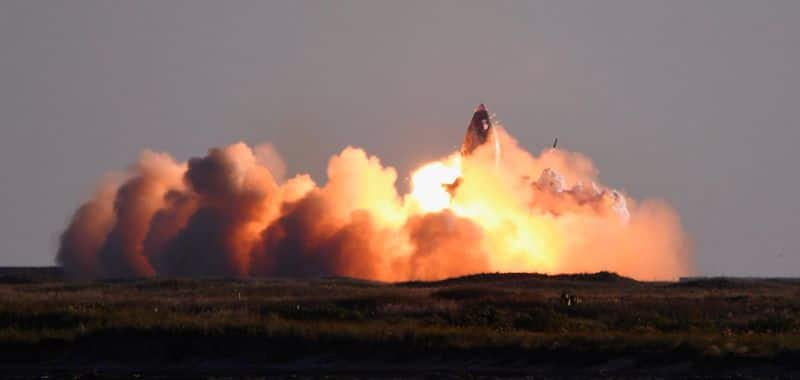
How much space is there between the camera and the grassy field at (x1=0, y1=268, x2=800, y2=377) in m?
56.9

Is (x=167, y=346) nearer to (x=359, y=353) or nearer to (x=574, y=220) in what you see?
(x=359, y=353)

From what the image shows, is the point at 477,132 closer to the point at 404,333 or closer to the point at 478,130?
the point at 478,130

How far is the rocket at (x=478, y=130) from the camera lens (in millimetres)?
116375

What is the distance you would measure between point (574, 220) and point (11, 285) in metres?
37.7

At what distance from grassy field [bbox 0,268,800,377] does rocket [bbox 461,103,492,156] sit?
3528 centimetres

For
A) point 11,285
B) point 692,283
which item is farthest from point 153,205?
point 692,283

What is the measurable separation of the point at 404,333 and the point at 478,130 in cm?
→ 5743

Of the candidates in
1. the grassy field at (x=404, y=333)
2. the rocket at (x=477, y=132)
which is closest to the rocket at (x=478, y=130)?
the rocket at (x=477, y=132)

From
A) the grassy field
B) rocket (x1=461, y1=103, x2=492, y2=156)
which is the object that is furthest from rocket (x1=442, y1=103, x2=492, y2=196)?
the grassy field

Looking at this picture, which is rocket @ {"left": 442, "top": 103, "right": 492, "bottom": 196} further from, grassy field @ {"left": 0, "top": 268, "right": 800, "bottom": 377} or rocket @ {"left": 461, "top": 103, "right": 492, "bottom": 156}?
grassy field @ {"left": 0, "top": 268, "right": 800, "bottom": 377}

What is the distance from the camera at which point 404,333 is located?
60031mm

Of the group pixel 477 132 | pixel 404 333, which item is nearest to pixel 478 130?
pixel 477 132

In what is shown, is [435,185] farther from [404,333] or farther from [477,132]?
[404,333]

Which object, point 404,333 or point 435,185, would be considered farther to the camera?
point 435,185
